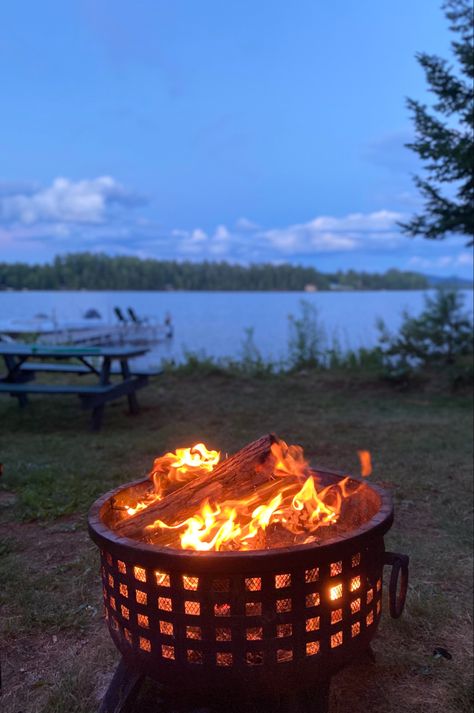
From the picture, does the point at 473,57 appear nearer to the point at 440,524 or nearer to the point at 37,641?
the point at 440,524

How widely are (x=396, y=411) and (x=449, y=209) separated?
3.23 metres

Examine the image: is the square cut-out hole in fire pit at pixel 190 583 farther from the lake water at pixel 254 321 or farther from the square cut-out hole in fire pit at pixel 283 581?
the lake water at pixel 254 321

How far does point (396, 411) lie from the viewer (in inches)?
313

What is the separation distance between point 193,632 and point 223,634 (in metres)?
0.11

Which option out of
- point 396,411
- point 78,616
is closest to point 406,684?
point 78,616

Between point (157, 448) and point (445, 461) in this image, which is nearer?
point (445, 461)

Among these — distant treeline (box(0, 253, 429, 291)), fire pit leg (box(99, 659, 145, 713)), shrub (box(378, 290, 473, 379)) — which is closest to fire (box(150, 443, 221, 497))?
fire pit leg (box(99, 659, 145, 713))

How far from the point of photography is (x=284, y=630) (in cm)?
196

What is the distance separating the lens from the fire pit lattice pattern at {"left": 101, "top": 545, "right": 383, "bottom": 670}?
186 cm

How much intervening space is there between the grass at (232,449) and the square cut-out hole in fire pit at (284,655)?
1.92ft

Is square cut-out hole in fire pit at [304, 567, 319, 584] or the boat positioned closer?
square cut-out hole in fire pit at [304, 567, 319, 584]

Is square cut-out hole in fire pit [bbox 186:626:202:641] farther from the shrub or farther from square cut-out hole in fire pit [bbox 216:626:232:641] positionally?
the shrub

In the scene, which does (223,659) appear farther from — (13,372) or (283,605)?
(13,372)

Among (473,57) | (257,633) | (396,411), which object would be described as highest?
(473,57)
